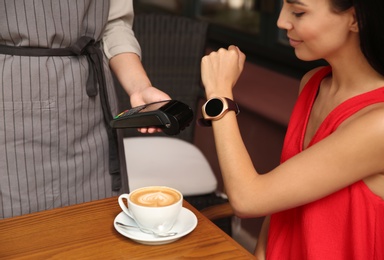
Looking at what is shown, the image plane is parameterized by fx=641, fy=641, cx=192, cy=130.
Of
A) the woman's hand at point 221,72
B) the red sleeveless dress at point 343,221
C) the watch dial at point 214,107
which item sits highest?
the woman's hand at point 221,72

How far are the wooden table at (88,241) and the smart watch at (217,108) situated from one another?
250 mm

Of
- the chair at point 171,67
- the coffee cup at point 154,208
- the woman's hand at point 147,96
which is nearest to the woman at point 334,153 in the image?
the woman's hand at point 147,96

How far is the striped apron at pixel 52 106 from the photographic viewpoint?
145 centimetres

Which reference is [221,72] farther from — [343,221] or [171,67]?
[171,67]

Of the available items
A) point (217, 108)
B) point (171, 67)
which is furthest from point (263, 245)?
point (171, 67)

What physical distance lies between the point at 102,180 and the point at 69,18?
1.32 feet

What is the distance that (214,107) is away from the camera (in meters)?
1.46

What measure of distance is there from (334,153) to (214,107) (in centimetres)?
29

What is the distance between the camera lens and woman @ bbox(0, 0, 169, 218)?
1.45m

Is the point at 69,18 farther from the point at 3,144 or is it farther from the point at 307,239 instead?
the point at 307,239

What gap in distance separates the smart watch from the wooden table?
25 centimetres

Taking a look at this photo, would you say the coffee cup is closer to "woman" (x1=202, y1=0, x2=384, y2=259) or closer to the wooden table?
the wooden table

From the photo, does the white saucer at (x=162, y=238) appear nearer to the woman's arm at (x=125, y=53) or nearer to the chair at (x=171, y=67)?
the woman's arm at (x=125, y=53)

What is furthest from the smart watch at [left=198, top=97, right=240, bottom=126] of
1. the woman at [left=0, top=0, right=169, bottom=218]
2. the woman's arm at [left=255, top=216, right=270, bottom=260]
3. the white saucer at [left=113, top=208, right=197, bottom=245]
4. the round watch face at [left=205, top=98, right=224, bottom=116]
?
the woman's arm at [left=255, top=216, right=270, bottom=260]
